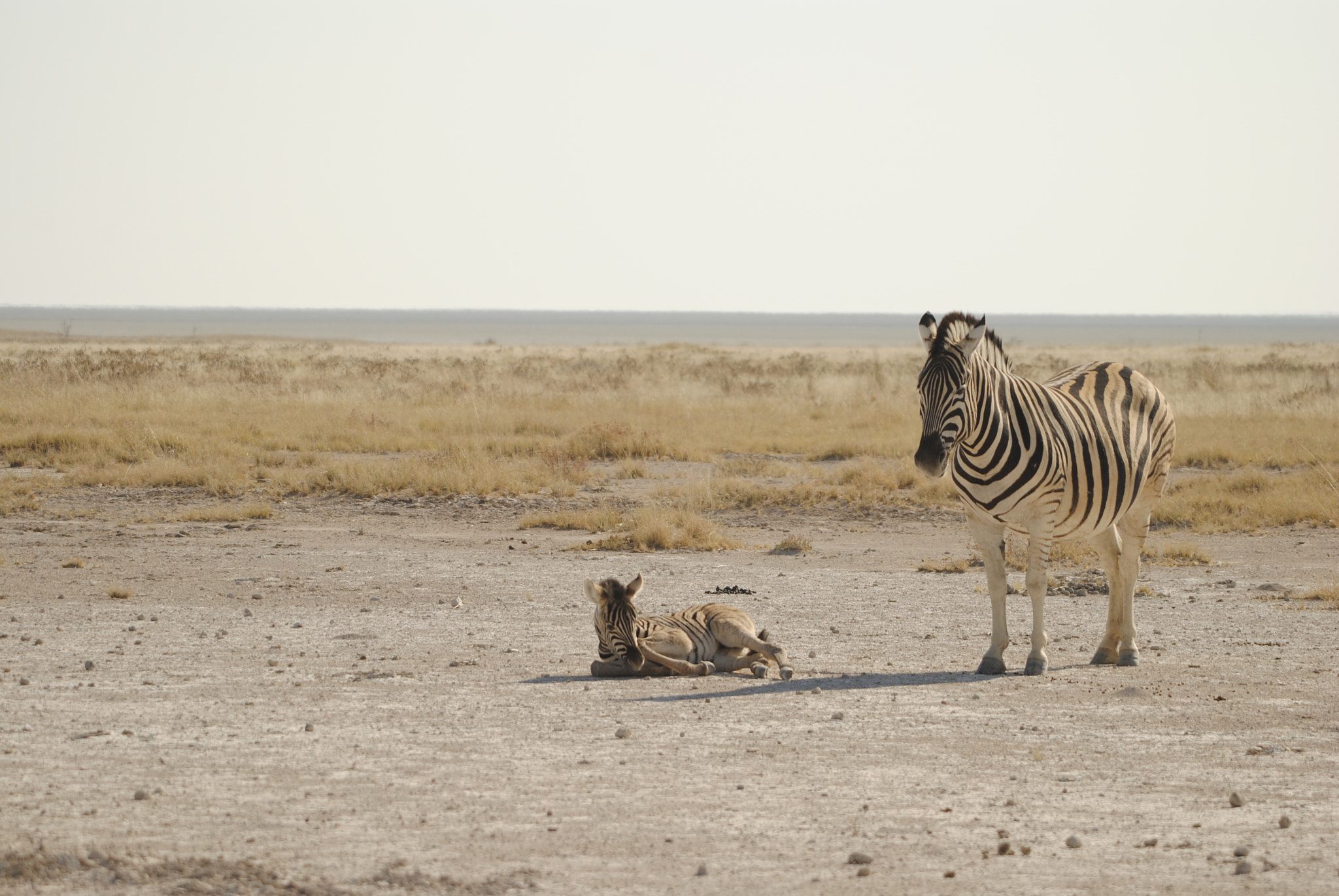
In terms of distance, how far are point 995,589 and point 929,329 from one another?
1937 millimetres

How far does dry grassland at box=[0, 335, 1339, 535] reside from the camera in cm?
1981

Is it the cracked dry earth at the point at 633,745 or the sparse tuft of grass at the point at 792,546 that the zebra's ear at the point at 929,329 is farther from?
the sparse tuft of grass at the point at 792,546

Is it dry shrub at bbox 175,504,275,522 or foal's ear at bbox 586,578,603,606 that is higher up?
foal's ear at bbox 586,578,603,606

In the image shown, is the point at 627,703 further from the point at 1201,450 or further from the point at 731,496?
the point at 1201,450

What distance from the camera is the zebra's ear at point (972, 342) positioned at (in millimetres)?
9258

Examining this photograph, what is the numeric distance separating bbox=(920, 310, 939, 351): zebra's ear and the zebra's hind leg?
213 cm

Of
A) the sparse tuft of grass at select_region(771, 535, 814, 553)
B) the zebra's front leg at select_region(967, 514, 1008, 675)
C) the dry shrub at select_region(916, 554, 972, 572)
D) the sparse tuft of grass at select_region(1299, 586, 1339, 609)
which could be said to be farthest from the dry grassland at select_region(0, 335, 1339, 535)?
the zebra's front leg at select_region(967, 514, 1008, 675)

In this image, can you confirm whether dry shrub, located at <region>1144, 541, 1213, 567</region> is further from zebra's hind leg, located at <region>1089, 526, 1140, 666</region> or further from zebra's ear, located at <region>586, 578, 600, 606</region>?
zebra's ear, located at <region>586, 578, 600, 606</region>

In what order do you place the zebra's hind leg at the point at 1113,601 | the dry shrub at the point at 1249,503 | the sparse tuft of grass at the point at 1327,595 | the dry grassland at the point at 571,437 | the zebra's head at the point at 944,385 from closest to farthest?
the zebra's head at the point at 944,385 → the zebra's hind leg at the point at 1113,601 → the sparse tuft of grass at the point at 1327,595 → the dry shrub at the point at 1249,503 → the dry grassland at the point at 571,437

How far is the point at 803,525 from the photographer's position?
18438mm

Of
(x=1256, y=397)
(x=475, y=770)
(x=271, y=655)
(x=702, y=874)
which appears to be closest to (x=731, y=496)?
(x=271, y=655)

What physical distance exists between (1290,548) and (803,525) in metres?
6.09

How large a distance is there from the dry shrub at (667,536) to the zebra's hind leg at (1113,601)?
21.9ft

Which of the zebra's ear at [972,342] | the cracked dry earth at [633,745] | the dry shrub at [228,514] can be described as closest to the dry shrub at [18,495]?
the dry shrub at [228,514]
